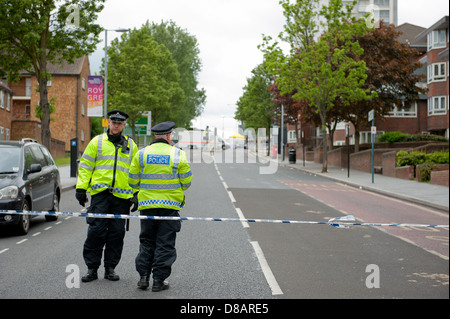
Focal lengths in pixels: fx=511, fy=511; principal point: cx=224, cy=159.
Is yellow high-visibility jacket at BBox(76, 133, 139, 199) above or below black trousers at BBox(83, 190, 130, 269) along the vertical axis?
above

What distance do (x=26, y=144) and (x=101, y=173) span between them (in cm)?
505

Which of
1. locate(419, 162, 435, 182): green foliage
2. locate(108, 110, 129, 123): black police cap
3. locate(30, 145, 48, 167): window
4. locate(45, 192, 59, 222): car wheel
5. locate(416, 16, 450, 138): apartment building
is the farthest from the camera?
locate(416, 16, 450, 138): apartment building

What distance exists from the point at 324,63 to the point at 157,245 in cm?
2621

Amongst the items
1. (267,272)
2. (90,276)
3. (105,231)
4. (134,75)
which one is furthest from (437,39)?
(90,276)

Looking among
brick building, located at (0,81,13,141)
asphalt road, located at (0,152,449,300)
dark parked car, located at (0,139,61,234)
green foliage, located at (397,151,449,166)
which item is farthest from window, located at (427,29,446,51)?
dark parked car, located at (0,139,61,234)

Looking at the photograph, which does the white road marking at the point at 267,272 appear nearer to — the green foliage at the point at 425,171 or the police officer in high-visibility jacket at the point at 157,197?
the police officer in high-visibility jacket at the point at 157,197

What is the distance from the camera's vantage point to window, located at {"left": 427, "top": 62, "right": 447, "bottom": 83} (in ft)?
141

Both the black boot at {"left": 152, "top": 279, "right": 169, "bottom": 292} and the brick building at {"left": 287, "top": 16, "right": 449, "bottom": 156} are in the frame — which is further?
the brick building at {"left": 287, "top": 16, "right": 449, "bottom": 156}

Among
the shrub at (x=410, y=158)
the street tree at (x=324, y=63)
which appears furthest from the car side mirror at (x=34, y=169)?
the street tree at (x=324, y=63)

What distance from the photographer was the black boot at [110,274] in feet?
19.7

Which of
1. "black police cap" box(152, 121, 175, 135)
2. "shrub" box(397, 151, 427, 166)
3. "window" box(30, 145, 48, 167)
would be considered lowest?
"shrub" box(397, 151, 427, 166)

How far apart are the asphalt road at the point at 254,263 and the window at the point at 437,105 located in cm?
3401

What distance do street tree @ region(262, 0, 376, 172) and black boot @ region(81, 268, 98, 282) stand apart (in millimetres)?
25802

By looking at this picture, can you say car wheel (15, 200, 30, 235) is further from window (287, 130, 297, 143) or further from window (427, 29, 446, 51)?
window (287, 130, 297, 143)
